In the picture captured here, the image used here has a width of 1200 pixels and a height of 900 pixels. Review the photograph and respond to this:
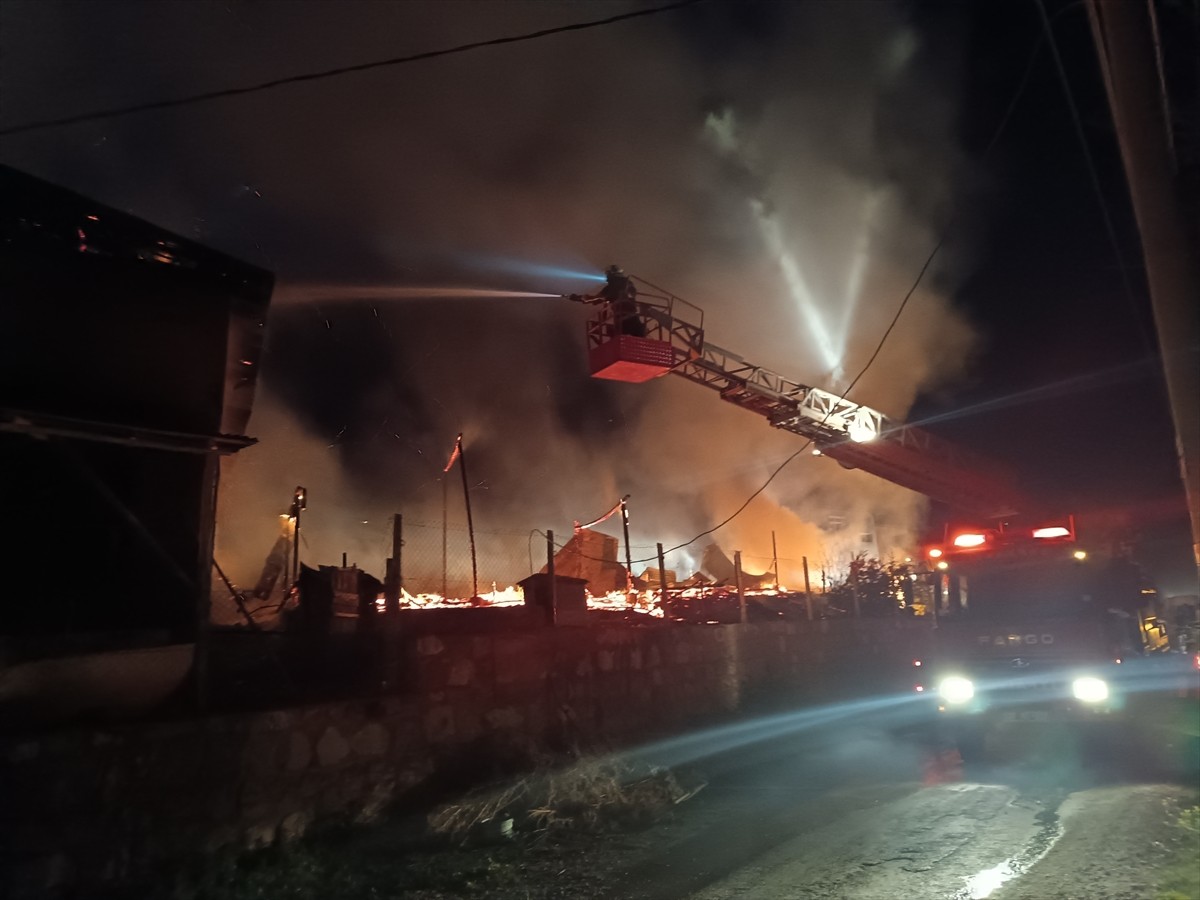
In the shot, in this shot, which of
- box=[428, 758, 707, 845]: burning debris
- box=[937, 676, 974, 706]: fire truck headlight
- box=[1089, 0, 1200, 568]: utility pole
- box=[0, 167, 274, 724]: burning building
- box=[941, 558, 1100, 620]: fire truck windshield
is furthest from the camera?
box=[941, 558, 1100, 620]: fire truck windshield

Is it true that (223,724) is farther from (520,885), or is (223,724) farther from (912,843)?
(912,843)

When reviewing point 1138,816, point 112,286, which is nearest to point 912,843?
point 1138,816

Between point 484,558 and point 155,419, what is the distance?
669 cm

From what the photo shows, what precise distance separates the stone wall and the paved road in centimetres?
140

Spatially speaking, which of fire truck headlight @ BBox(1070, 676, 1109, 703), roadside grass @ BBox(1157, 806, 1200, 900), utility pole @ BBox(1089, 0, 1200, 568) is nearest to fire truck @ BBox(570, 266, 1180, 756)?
fire truck headlight @ BBox(1070, 676, 1109, 703)

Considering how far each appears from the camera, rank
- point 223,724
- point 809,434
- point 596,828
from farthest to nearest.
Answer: point 809,434
point 596,828
point 223,724

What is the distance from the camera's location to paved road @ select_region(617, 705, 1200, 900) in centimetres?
456

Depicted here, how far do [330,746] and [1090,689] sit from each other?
7177 mm

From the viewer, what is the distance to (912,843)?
17.3 feet

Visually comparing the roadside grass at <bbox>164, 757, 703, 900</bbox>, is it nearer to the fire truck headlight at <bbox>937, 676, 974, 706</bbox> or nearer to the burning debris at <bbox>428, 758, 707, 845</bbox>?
the burning debris at <bbox>428, 758, 707, 845</bbox>

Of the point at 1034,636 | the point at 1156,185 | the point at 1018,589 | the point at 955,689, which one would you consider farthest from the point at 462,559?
the point at 1156,185

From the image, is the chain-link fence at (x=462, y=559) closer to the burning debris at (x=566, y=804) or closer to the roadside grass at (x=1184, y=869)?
the burning debris at (x=566, y=804)

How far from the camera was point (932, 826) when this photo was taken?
223 inches

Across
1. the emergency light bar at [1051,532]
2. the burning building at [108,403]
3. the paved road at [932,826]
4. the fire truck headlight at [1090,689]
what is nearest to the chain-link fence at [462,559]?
the burning building at [108,403]
